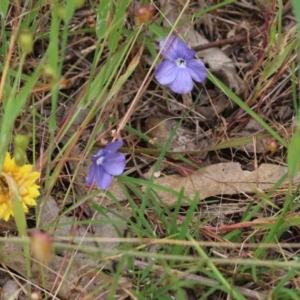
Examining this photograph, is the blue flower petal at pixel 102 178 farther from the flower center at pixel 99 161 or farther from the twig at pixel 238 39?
the twig at pixel 238 39

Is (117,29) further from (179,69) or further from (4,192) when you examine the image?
(4,192)

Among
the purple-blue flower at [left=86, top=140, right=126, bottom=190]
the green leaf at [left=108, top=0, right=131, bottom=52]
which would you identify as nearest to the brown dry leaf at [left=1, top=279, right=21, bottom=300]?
the purple-blue flower at [left=86, top=140, right=126, bottom=190]

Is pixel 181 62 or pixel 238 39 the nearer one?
pixel 181 62

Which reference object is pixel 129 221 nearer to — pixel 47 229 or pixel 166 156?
pixel 47 229

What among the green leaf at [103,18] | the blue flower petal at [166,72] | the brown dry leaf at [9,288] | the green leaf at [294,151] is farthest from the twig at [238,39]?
the brown dry leaf at [9,288]

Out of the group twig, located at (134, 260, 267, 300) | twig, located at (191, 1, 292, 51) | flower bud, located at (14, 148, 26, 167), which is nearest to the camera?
flower bud, located at (14, 148, 26, 167)

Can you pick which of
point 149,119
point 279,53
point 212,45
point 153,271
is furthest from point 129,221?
point 212,45

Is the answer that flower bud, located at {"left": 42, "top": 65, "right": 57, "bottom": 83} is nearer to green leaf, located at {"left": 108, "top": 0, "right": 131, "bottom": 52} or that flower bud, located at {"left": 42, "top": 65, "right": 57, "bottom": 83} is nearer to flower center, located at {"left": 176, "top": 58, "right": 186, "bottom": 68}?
green leaf, located at {"left": 108, "top": 0, "right": 131, "bottom": 52}

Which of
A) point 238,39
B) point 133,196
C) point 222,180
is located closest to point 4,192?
point 133,196
